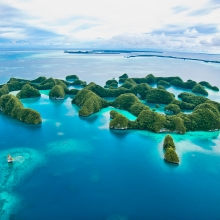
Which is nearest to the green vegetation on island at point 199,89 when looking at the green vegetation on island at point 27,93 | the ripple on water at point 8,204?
the green vegetation on island at point 27,93

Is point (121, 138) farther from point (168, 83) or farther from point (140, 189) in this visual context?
point (168, 83)

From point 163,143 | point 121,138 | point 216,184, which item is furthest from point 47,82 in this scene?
point 216,184

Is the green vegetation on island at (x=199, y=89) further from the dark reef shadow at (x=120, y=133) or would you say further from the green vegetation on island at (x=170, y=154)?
the green vegetation on island at (x=170, y=154)

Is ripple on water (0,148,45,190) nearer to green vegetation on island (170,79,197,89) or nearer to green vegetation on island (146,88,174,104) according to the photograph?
green vegetation on island (146,88,174,104)

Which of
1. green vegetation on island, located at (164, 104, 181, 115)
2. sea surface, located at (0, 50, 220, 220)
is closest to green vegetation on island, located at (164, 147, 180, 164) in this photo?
sea surface, located at (0, 50, 220, 220)

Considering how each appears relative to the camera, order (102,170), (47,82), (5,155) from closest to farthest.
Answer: (102,170) < (5,155) < (47,82)

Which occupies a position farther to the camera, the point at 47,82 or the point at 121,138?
the point at 47,82

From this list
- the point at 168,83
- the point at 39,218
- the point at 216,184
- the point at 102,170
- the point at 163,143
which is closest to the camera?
the point at 39,218
